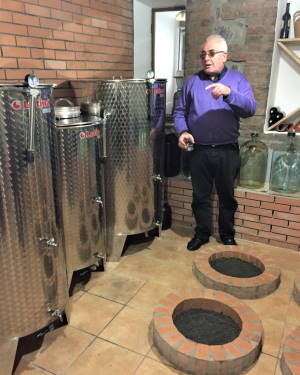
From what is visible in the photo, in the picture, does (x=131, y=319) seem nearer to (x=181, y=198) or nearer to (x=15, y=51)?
(x=181, y=198)

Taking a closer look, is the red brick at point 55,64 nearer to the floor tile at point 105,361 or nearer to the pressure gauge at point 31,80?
the pressure gauge at point 31,80

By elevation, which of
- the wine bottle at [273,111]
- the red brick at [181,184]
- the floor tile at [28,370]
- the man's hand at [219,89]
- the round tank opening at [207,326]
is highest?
the man's hand at [219,89]

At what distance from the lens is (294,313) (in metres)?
2.06

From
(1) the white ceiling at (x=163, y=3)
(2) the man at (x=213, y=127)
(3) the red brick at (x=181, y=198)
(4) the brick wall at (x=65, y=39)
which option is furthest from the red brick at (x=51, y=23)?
(3) the red brick at (x=181, y=198)

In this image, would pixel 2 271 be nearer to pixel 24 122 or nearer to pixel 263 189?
pixel 24 122

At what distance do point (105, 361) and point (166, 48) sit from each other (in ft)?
13.6

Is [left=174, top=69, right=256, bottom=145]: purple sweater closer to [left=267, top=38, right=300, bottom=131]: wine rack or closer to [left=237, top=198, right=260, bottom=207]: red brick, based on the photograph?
[left=237, top=198, right=260, bottom=207]: red brick

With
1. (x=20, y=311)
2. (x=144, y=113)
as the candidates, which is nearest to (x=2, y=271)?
(x=20, y=311)

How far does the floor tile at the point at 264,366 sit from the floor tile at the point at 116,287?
0.88m

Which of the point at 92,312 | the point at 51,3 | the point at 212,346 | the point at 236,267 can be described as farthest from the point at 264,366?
the point at 51,3

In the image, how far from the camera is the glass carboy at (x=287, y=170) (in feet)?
9.55

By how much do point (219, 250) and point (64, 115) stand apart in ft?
5.09

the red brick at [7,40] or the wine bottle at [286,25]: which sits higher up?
the wine bottle at [286,25]

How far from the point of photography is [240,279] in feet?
7.38
